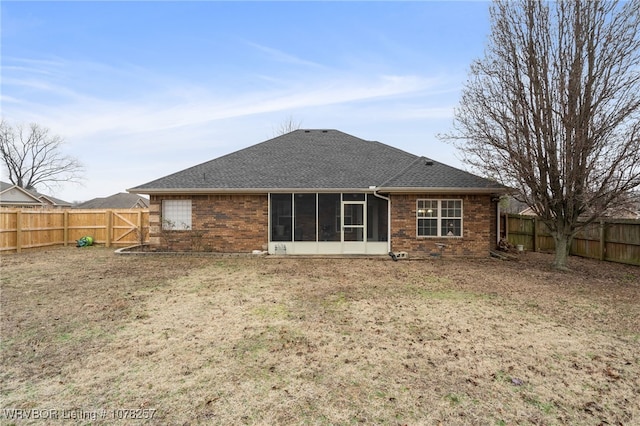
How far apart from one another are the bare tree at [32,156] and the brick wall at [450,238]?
53.0m

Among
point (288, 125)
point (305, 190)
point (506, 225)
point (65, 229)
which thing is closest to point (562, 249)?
point (506, 225)

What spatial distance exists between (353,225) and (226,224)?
4.91 m

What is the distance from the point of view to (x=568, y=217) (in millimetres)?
10031

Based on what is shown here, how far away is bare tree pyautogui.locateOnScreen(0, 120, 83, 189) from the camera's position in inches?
1689

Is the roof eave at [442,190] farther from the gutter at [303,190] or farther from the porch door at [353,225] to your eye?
the porch door at [353,225]

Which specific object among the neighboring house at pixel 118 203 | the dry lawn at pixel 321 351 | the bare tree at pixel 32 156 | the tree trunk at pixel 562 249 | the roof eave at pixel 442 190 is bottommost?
the dry lawn at pixel 321 351

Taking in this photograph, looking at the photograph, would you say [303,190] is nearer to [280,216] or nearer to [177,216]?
[280,216]

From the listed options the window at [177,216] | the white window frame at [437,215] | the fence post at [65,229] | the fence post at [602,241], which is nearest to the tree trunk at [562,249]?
the fence post at [602,241]

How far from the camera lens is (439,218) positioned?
12.0m

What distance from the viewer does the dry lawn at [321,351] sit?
2.91 meters

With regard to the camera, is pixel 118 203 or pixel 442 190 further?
pixel 118 203

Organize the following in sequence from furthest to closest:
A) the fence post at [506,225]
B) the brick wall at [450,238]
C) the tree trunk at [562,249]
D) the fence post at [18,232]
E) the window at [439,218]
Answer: the fence post at [506,225]
the fence post at [18,232]
the window at [439,218]
the brick wall at [450,238]
the tree trunk at [562,249]

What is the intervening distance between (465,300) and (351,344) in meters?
3.34

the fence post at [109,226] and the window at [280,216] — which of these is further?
the fence post at [109,226]
